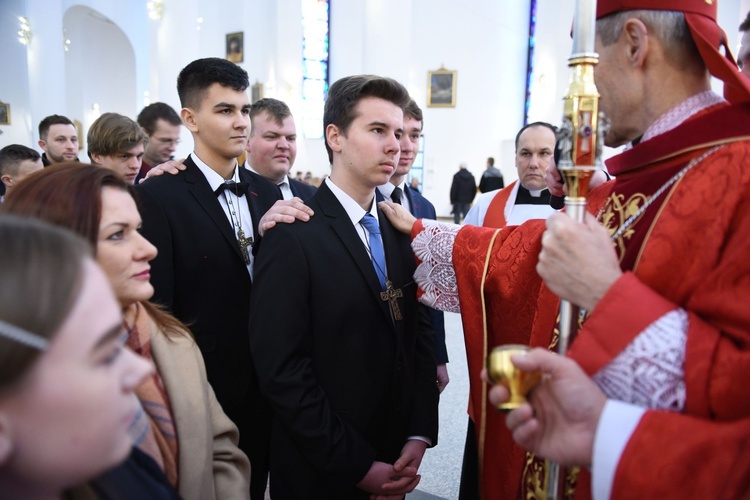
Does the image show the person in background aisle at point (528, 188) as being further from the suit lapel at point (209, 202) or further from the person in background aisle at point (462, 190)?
the person in background aisle at point (462, 190)

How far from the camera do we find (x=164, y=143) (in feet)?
14.8

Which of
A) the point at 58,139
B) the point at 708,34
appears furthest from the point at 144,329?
the point at 58,139

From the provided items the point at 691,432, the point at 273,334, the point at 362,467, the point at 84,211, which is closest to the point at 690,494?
the point at 691,432

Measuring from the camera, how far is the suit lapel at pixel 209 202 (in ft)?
7.51

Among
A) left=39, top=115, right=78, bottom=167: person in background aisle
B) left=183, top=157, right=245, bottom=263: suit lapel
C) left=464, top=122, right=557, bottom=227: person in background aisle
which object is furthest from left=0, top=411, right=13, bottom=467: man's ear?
left=39, top=115, right=78, bottom=167: person in background aisle

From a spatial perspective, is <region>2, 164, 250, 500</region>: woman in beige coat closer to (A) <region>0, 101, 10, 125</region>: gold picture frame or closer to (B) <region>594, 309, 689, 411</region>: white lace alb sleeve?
(B) <region>594, 309, 689, 411</region>: white lace alb sleeve

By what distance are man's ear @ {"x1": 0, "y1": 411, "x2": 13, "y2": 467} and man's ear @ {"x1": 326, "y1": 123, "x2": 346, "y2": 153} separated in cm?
153

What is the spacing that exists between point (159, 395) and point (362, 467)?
2.32ft

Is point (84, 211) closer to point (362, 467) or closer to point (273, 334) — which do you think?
point (273, 334)

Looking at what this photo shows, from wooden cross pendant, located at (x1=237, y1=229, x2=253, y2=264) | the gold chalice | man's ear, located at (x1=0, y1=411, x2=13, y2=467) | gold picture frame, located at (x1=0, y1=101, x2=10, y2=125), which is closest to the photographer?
man's ear, located at (x1=0, y1=411, x2=13, y2=467)

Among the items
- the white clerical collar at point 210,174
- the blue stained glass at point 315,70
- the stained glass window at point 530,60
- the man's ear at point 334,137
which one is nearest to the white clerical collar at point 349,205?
the man's ear at point 334,137

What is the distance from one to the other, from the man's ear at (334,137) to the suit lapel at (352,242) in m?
0.26

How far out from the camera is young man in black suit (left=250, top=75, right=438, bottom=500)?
1.73m

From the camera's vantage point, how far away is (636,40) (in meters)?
1.29
